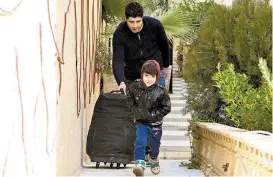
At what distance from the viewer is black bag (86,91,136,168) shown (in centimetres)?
665

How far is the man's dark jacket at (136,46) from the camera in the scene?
22.0 feet

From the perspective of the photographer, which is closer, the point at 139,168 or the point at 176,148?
the point at 139,168

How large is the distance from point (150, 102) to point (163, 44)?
933 millimetres

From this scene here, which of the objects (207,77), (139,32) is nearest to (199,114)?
(207,77)

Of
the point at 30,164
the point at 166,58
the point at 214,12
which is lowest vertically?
the point at 30,164

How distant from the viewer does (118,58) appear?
673 centimetres

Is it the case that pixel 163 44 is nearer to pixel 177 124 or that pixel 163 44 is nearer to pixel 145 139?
pixel 145 139

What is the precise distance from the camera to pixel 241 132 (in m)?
4.75

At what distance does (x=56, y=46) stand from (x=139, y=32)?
207 centimetres

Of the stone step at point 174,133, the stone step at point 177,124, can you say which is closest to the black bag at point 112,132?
the stone step at point 174,133

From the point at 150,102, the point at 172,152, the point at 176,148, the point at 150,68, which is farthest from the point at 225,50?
the point at 176,148

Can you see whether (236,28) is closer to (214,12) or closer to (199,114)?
(214,12)

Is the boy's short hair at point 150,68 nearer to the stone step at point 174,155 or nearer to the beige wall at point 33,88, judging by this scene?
the beige wall at point 33,88

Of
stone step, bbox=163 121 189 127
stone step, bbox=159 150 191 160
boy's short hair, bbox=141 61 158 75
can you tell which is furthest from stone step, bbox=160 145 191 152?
boy's short hair, bbox=141 61 158 75
